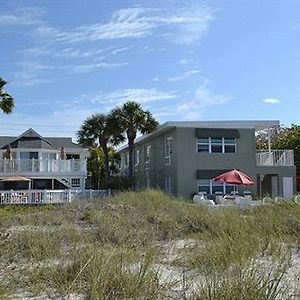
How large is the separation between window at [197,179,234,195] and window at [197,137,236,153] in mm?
2158

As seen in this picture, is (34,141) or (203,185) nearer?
(203,185)

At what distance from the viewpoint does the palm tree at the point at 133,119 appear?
39969mm

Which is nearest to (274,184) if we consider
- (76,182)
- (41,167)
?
(76,182)

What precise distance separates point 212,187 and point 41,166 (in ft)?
46.9

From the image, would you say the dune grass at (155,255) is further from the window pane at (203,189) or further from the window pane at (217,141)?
the window pane at (217,141)

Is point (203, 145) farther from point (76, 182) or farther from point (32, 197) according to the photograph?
point (76, 182)

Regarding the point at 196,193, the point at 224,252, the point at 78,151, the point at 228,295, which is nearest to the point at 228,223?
the point at 224,252

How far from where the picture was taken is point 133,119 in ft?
132

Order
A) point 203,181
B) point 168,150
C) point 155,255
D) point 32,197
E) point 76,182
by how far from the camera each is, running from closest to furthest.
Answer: point 155,255 → point 32,197 → point 203,181 → point 168,150 → point 76,182

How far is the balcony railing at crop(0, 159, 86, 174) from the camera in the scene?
130 ft

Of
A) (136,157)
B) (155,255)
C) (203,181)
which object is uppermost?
(136,157)

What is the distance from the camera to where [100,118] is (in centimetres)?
4497

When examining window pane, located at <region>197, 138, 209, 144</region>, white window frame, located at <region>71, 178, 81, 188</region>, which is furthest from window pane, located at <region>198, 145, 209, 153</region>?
white window frame, located at <region>71, 178, 81, 188</region>

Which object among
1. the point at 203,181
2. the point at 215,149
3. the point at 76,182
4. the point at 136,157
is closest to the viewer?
the point at 203,181
